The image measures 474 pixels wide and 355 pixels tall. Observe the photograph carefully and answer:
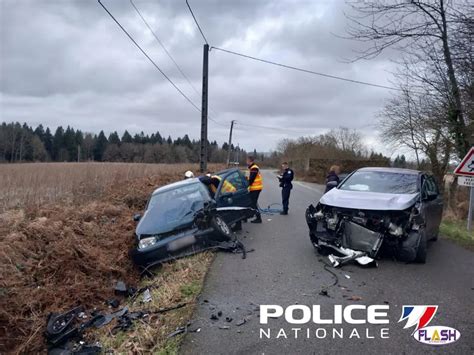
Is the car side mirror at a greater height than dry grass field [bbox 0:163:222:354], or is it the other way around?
the car side mirror

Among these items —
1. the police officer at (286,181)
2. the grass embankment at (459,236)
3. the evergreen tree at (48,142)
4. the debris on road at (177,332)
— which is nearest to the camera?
the debris on road at (177,332)

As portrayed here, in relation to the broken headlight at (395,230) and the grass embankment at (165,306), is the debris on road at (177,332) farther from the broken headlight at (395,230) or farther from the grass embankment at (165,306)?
the broken headlight at (395,230)

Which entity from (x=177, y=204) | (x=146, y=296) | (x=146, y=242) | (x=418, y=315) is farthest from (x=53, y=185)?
(x=418, y=315)

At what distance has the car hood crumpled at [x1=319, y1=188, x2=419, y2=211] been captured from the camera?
613 centimetres

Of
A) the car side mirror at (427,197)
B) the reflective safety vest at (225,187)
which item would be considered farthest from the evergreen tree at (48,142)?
the car side mirror at (427,197)

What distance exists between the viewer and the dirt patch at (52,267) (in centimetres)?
430

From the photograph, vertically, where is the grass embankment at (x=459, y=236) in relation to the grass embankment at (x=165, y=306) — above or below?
above

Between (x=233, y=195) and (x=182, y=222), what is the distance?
2562mm

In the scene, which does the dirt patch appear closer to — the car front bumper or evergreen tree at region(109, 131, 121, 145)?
the car front bumper

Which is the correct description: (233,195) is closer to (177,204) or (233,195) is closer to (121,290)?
(177,204)

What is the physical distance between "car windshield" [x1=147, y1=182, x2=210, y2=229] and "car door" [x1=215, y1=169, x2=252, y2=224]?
59cm

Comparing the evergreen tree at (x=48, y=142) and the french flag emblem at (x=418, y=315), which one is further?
the evergreen tree at (x=48, y=142)

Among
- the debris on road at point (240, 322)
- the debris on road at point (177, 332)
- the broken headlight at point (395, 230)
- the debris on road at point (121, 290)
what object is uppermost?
the broken headlight at point (395, 230)

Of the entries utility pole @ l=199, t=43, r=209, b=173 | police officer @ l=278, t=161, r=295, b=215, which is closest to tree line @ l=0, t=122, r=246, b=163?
utility pole @ l=199, t=43, r=209, b=173
